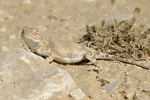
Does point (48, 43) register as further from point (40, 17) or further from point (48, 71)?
point (40, 17)

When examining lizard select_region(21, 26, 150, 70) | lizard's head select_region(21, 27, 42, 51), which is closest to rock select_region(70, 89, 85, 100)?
lizard select_region(21, 26, 150, 70)

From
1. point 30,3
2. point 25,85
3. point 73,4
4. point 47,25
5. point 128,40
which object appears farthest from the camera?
point 30,3

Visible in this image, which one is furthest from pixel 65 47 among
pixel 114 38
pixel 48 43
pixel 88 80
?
pixel 114 38

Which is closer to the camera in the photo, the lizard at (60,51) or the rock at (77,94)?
the rock at (77,94)

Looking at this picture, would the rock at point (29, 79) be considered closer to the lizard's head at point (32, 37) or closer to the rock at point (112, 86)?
the lizard's head at point (32, 37)

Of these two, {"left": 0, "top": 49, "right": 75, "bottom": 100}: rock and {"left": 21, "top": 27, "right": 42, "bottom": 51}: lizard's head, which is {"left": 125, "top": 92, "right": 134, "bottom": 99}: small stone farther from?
{"left": 21, "top": 27, "right": 42, "bottom": 51}: lizard's head

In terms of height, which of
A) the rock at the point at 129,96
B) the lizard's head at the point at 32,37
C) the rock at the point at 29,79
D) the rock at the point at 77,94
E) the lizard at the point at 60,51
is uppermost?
the lizard's head at the point at 32,37

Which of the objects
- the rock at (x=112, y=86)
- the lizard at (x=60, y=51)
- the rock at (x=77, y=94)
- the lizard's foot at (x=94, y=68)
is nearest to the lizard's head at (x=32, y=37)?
the lizard at (x=60, y=51)
